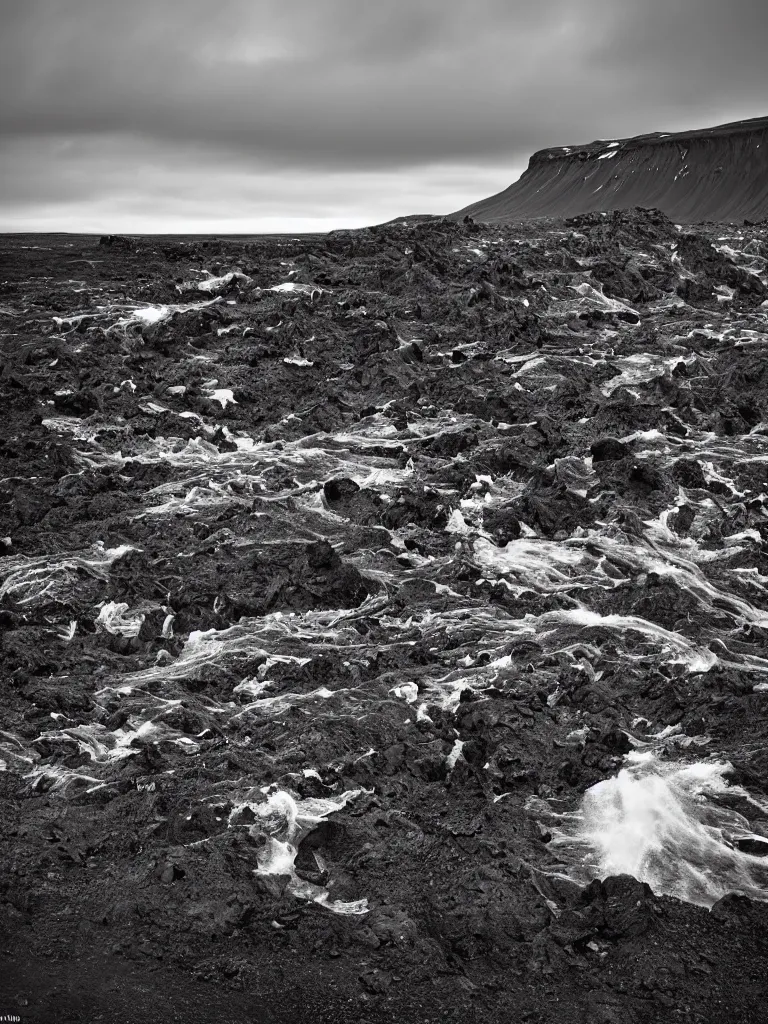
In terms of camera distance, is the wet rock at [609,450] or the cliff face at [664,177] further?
the cliff face at [664,177]

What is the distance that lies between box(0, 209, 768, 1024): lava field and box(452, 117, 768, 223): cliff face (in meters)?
15.8

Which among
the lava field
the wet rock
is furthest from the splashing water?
the wet rock

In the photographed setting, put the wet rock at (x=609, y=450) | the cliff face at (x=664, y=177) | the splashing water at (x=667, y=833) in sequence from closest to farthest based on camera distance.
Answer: the splashing water at (x=667, y=833) < the wet rock at (x=609, y=450) < the cliff face at (x=664, y=177)

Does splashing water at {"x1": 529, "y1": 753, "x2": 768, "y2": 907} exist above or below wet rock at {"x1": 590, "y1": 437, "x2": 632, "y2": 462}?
below

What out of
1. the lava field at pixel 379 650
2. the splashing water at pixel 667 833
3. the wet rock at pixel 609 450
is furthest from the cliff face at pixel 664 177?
the splashing water at pixel 667 833

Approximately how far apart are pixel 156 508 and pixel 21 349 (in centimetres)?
732

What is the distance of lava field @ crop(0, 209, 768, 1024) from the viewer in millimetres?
9117

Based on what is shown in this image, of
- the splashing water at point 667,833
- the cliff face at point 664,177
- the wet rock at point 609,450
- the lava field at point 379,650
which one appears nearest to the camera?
the lava field at point 379,650

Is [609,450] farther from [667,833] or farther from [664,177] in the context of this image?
[664,177]

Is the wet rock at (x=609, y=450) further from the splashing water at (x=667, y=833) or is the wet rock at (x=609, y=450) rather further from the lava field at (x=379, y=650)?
the splashing water at (x=667, y=833)

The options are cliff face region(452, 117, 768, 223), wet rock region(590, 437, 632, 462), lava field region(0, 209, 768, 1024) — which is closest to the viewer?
lava field region(0, 209, 768, 1024)

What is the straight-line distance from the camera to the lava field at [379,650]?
29.9 ft

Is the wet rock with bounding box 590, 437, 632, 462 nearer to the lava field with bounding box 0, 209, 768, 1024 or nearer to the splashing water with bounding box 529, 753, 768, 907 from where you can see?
the lava field with bounding box 0, 209, 768, 1024

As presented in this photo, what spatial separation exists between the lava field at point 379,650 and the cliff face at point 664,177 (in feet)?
51.9
